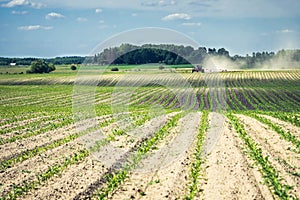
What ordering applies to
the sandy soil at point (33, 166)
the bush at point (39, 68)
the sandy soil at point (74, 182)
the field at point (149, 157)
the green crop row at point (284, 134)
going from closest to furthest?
the sandy soil at point (74, 182), the field at point (149, 157), the sandy soil at point (33, 166), the green crop row at point (284, 134), the bush at point (39, 68)

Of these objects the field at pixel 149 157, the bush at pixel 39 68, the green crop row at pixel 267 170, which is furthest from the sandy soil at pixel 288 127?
the bush at pixel 39 68

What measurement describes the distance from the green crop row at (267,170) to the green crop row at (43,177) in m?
5.74

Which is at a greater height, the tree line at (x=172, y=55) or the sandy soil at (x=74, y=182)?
the tree line at (x=172, y=55)

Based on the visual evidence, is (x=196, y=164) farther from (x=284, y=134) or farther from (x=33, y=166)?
(x=284, y=134)

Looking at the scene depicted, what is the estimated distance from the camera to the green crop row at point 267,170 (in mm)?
8938

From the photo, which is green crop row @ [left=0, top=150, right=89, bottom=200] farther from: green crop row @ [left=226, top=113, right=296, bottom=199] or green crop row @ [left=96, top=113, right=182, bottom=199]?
green crop row @ [left=226, top=113, right=296, bottom=199]

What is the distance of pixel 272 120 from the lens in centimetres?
1986

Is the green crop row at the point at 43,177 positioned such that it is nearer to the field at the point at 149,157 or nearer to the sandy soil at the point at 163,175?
the field at the point at 149,157

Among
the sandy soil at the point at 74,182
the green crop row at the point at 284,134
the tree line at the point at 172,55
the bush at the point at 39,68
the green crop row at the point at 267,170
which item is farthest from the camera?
the bush at the point at 39,68

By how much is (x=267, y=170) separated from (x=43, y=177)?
6363 millimetres

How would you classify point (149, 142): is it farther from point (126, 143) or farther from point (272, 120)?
point (272, 120)

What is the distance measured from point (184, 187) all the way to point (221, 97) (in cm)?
3462

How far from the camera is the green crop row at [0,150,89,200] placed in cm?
919

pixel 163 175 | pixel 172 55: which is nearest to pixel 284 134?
pixel 163 175
